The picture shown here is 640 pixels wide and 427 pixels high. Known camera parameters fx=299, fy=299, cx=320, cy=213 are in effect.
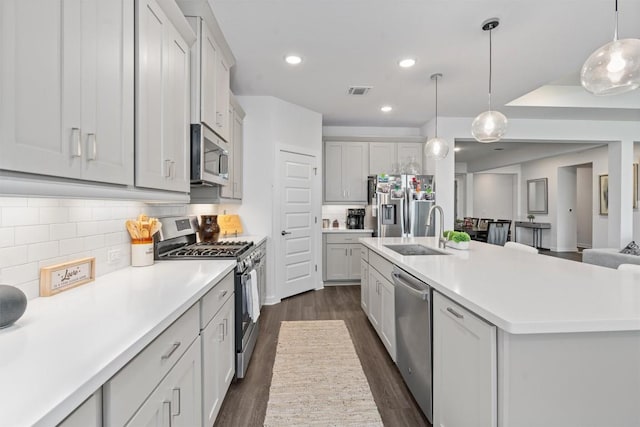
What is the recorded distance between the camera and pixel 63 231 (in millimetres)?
1364

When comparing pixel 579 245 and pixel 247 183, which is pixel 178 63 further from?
pixel 579 245

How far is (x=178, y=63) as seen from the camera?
184 cm

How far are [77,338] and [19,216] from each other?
25.8 inches

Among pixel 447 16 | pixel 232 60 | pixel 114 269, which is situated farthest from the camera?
pixel 232 60

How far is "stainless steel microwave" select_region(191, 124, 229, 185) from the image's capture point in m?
2.06

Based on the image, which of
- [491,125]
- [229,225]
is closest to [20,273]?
[229,225]

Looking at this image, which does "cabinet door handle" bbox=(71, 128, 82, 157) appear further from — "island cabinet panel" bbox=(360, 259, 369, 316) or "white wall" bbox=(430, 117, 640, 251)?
"white wall" bbox=(430, 117, 640, 251)

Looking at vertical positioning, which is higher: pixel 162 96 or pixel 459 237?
Result: pixel 162 96

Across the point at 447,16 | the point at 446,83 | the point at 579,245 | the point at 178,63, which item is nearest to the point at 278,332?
the point at 178,63

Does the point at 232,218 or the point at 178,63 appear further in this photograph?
the point at 232,218

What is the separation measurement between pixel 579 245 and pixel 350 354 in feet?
30.4

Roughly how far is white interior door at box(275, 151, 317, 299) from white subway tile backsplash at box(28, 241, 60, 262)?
2780 millimetres

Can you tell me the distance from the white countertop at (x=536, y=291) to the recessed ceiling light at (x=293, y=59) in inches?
86.3

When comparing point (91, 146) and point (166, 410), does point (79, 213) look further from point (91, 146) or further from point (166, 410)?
point (166, 410)
